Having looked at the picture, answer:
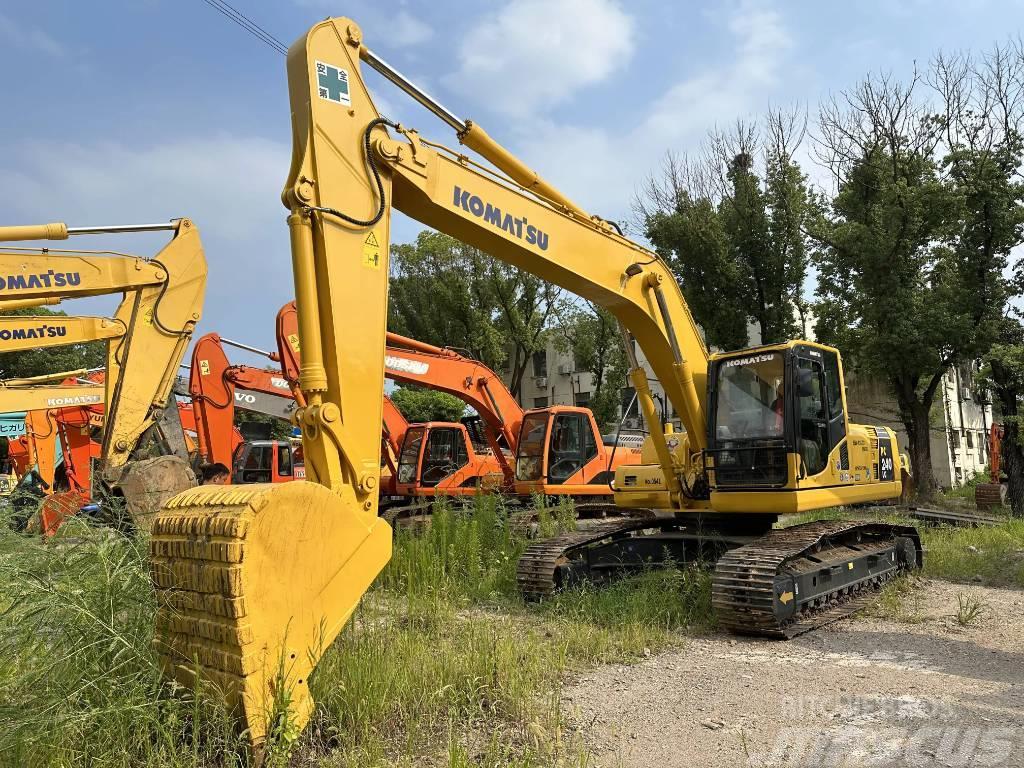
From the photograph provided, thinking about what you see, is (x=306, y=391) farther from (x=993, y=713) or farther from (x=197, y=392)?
(x=197, y=392)

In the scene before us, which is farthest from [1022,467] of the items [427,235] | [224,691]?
[427,235]

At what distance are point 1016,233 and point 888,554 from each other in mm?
11906

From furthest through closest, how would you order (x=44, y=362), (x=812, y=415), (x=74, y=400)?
(x=44, y=362) < (x=74, y=400) < (x=812, y=415)

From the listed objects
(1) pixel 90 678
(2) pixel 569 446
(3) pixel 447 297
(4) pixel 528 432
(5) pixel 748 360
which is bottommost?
(1) pixel 90 678

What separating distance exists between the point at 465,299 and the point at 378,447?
28767mm

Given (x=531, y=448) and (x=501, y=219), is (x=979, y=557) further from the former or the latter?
(x=501, y=219)

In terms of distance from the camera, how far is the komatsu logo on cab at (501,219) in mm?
5695

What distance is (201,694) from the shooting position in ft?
10.9

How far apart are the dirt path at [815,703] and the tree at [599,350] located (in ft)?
87.2

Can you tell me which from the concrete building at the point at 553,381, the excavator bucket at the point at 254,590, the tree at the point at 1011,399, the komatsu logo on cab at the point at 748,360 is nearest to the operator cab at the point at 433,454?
the komatsu logo on cab at the point at 748,360

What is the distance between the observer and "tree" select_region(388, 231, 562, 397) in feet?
108

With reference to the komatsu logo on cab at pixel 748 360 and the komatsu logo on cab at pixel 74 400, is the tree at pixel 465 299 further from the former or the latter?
the komatsu logo on cab at pixel 748 360

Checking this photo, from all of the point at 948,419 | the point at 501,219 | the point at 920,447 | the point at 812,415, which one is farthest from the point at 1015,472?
the point at 501,219

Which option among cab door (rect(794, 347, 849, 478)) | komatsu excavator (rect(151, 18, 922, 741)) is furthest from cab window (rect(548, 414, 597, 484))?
cab door (rect(794, 347, 849, 478))
